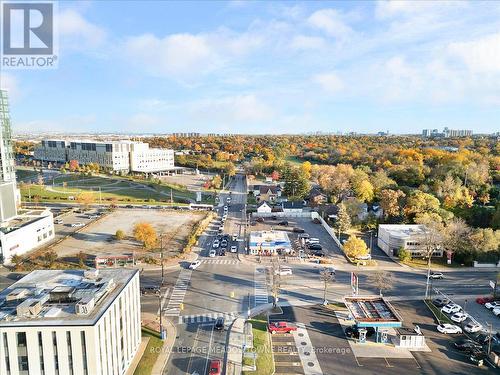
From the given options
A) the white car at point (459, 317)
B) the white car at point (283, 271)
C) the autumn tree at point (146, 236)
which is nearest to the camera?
the white car at point (459, 317)

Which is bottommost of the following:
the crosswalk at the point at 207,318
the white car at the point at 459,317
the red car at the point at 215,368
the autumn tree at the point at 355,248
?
the red car at the point at 215,368

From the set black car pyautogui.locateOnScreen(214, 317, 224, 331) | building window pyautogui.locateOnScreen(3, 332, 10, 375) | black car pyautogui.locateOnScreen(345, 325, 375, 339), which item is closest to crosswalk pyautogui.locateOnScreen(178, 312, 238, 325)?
black car pyautogui.locateOnScreen(214, 317, 224, 331)

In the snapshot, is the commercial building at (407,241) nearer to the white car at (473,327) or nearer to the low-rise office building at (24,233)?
the white car at (473,327)

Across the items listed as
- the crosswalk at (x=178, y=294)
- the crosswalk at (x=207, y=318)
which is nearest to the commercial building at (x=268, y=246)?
the crosswalk at (x=178, y=294)

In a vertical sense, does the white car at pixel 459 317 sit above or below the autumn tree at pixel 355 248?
below

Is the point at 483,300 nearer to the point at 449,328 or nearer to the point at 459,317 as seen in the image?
the point at 459,317

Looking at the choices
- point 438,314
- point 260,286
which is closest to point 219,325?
point 260,286

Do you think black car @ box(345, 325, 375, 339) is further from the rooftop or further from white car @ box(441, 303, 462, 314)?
the rooftop
